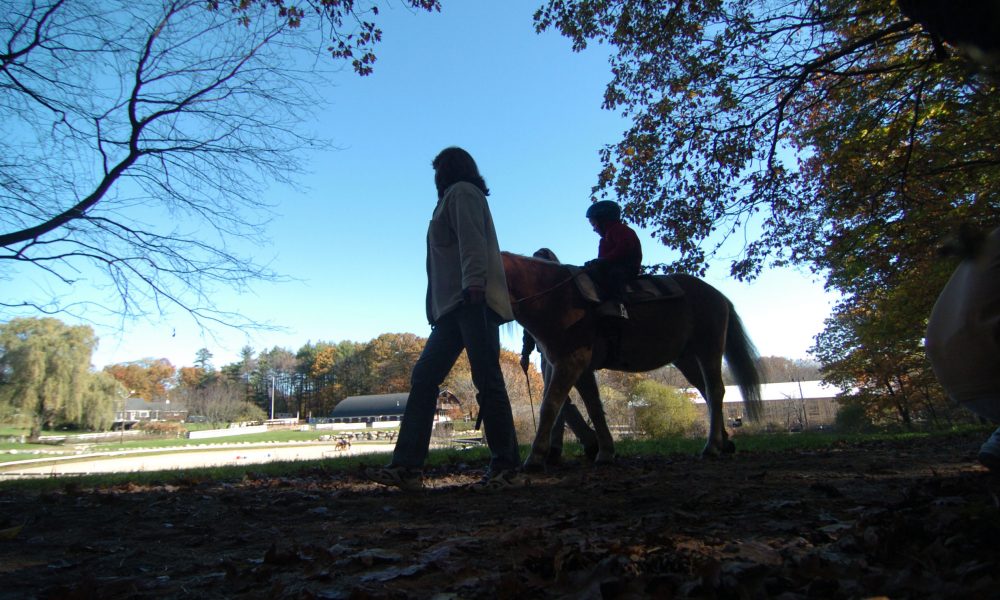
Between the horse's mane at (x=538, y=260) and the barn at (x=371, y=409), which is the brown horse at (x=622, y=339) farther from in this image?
the barn at (x=371, y=409)

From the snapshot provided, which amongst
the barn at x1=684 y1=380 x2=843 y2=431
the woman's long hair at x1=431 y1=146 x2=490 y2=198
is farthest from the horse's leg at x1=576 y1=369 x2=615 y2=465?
the barn at x1=684 y1=380 x2=843 y2=431

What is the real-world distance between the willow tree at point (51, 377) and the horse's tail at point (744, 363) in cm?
4648

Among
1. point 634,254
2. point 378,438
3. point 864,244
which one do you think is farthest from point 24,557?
point 378,438

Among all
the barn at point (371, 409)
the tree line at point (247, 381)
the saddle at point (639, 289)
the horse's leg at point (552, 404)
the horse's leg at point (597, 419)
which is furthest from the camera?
the barn at point (371, 409)

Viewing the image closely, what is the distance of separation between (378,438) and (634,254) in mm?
50012

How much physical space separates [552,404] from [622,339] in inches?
45.1

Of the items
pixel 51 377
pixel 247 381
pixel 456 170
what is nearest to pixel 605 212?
pixel 456 170

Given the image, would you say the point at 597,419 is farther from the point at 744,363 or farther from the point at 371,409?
the point at 371,409

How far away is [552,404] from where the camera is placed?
4762mm

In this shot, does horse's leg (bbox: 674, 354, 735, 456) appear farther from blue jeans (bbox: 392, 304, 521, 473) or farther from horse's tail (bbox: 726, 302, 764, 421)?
blue jeans (bbox: 392, 304, 521, 473)

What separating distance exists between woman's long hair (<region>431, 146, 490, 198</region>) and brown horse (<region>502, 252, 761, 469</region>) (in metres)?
0.78

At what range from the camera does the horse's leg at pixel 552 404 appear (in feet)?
15.0

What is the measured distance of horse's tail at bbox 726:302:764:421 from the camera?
6953mm

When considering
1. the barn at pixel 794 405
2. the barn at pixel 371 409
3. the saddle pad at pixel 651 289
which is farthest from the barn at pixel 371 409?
the saddle pad at pixel 651 289
